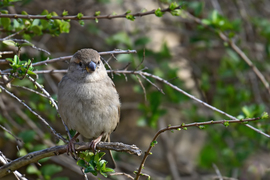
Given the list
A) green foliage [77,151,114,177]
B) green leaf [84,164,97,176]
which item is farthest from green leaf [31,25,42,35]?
green leaf [84,164,97,176]

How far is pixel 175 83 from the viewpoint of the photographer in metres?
5.13

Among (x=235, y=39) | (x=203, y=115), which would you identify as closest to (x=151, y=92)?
(x=203, y=115)

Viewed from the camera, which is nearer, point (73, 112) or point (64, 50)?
point (73, 112)

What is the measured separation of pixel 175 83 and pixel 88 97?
2045mm

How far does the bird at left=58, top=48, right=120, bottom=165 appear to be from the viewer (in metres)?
3.36

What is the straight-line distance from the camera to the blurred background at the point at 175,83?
4809 millimetres

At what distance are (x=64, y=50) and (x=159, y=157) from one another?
260cm

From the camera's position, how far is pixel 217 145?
5684mm

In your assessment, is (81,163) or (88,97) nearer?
(81,163)

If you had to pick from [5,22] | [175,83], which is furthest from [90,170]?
[175,83]

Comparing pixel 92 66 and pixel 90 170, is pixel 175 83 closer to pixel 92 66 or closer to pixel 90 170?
pixel 92 66

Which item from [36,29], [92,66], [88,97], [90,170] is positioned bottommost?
[90,170]

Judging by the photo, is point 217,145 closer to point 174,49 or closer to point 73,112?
point 174,49

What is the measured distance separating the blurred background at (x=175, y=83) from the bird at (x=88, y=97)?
89 cm
